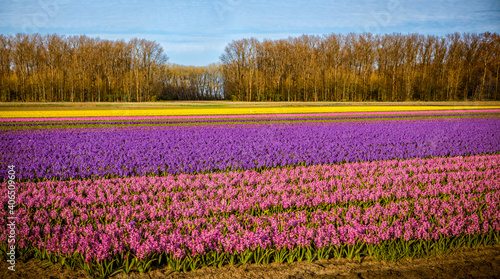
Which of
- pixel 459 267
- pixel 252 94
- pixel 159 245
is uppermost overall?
pixel 252 94

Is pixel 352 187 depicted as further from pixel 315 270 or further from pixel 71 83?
pixel 71 83

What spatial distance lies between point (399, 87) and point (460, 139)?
5922 centimetres

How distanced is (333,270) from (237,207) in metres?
2.21

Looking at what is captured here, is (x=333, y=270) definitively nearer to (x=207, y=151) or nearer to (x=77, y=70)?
(x=207, y=151)

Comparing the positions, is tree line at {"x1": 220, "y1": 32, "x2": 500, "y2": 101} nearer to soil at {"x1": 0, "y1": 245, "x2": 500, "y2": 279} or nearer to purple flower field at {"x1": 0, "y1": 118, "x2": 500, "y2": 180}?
purple flower field at {"x1": 0, "y1": 118, "x2": 500, "y2": 180}

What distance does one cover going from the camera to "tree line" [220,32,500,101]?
65562mm

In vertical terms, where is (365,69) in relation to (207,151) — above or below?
above

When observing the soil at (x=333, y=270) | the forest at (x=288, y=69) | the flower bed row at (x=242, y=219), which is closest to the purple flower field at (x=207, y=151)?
the flower bed row at (x=242, y=219)

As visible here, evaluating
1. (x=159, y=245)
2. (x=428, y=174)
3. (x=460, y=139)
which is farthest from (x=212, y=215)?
(x=460, y=139)

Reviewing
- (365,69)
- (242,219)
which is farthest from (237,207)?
(365,69)

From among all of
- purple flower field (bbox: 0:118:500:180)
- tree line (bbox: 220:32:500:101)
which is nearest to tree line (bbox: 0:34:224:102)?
tree line (bbox: 220:32:500:101)

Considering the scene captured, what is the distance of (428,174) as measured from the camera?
28.5 ft

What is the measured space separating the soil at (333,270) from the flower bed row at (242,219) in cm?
13

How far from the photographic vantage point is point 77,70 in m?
67.5
